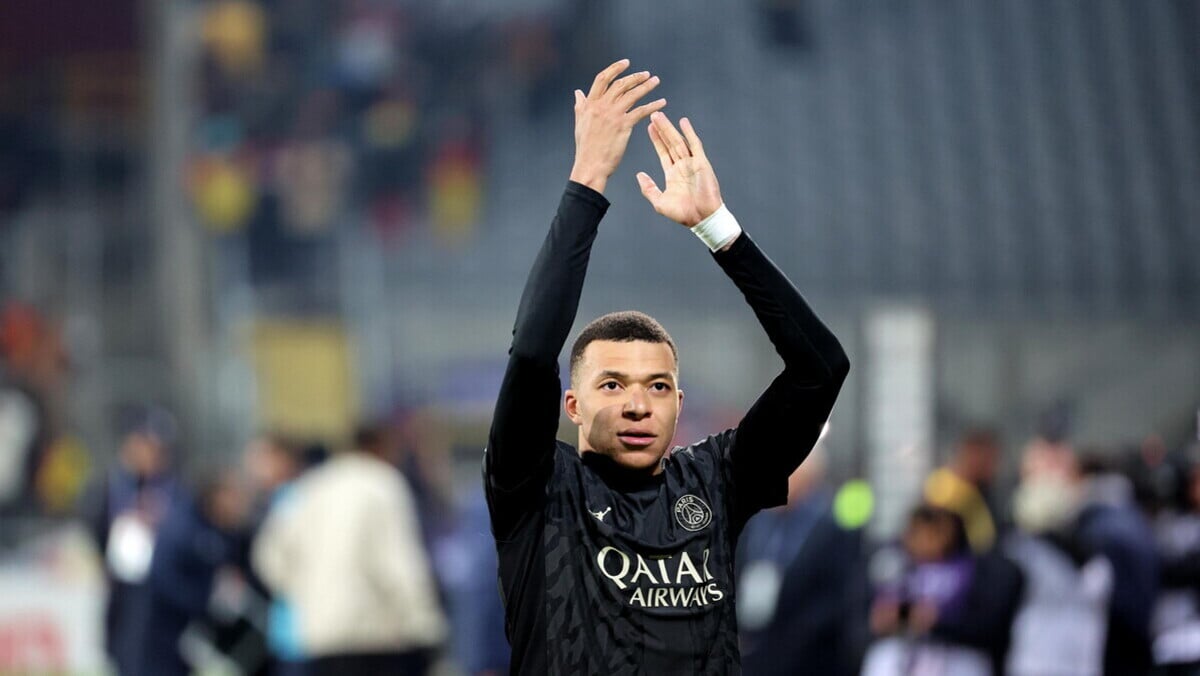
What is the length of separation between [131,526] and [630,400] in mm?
6326

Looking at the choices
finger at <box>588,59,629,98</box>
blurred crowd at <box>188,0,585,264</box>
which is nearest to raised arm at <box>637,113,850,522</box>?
finger at <box>588,59,629,98</box>

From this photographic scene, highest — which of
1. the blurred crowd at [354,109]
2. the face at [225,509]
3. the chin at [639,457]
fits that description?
the blurred crowd at [354,109]

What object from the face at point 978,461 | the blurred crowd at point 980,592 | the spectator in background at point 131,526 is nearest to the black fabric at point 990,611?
the blurred crowd at point 980,592

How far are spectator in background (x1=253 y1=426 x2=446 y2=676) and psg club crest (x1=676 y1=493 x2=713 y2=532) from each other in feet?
14.7

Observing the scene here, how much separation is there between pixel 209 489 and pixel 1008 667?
369cm

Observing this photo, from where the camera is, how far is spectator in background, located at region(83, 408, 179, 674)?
27.7 feet

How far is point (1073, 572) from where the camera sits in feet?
24.1

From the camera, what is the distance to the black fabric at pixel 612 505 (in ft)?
8.94

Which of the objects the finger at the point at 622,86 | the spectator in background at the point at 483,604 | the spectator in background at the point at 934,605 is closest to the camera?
the finger at the point at 622,86

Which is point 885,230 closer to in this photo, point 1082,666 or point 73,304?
point 1082,666

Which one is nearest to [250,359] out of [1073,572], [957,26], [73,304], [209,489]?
[73,304]

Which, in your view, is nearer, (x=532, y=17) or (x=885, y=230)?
(x=885, y=230)

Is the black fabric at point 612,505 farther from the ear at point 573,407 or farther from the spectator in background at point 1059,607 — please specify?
the spectator in background at point 1059,607

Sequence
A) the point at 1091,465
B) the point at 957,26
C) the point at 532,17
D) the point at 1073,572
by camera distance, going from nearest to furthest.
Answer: the point at 1073,572
the point at 1091,465
the point at 957,26
the point at 532,17
